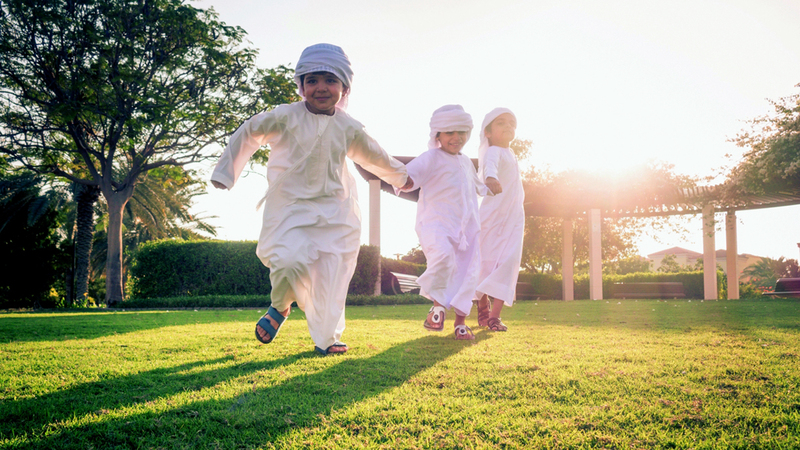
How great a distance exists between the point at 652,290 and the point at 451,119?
1849cm

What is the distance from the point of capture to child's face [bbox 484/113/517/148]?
5312 millimetres

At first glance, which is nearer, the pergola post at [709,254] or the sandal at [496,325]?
the sandal at [496,325]

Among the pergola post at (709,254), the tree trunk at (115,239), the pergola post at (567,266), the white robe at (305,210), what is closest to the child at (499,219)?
the white robe at (305,210)

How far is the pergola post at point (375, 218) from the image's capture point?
14.4m

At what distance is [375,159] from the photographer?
13.5 ft

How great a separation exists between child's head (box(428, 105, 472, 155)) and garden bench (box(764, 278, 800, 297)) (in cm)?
1757

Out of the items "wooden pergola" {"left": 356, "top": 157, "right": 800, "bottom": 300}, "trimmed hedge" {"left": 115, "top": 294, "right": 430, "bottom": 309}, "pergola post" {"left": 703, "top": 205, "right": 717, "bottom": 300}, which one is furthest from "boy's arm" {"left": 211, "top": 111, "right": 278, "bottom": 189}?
"pergola post" {"left": 703, "top": 205, "right": 717, "bottom": 300}

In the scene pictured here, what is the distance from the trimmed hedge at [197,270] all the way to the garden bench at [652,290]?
1502cm

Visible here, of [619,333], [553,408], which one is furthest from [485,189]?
[553,408]

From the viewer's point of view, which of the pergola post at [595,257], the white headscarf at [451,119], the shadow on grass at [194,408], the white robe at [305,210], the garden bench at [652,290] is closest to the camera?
the shadow on grass at [194,408]

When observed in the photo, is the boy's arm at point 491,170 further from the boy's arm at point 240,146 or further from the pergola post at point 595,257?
the pergola post at point 595,257

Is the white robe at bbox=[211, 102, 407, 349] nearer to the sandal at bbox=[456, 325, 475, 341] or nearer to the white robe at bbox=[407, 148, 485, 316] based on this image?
the white robe at bbox=[407, 148, 485, 316]

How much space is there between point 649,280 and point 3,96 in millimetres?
27214

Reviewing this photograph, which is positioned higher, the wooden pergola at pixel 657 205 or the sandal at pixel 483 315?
the wooden pergola at pixel 657 205
